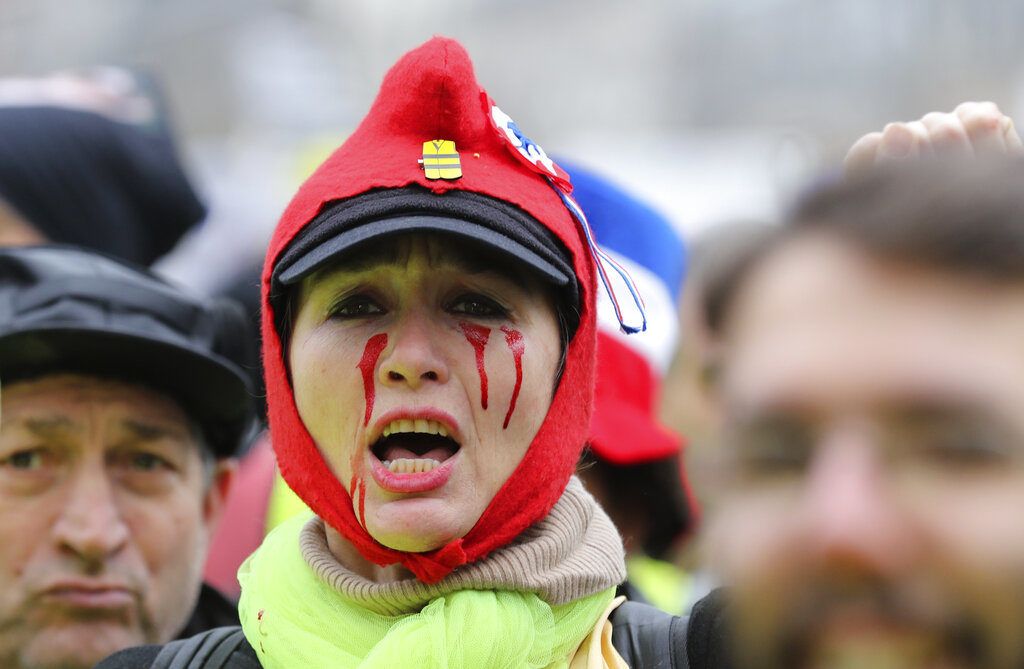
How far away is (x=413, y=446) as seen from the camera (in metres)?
2.30

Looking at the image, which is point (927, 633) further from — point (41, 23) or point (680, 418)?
point (41, 23)

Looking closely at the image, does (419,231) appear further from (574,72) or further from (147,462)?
(574,72)

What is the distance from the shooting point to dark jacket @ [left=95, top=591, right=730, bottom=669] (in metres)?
2.21

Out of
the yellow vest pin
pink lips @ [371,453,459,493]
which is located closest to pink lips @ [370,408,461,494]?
pink lips @ [371,453,459,493]

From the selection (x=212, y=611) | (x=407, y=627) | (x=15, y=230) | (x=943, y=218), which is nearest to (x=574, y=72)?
(x=15, y=230)

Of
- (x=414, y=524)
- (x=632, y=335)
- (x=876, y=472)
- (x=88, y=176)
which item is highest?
(x=88, y=176)

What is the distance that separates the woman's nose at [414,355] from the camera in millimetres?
2211

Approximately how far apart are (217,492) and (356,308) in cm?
104

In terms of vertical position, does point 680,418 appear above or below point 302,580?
above

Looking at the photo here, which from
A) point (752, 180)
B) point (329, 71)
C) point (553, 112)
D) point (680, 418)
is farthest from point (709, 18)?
point (680, 418)

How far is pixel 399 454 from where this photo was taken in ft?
7.39

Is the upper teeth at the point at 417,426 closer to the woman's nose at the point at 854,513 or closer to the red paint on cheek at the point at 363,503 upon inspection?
the red paint on cheek at the point at 363,503

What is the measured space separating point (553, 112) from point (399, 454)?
2800 centimetres

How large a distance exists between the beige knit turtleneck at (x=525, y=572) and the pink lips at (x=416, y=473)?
155 millimetres
